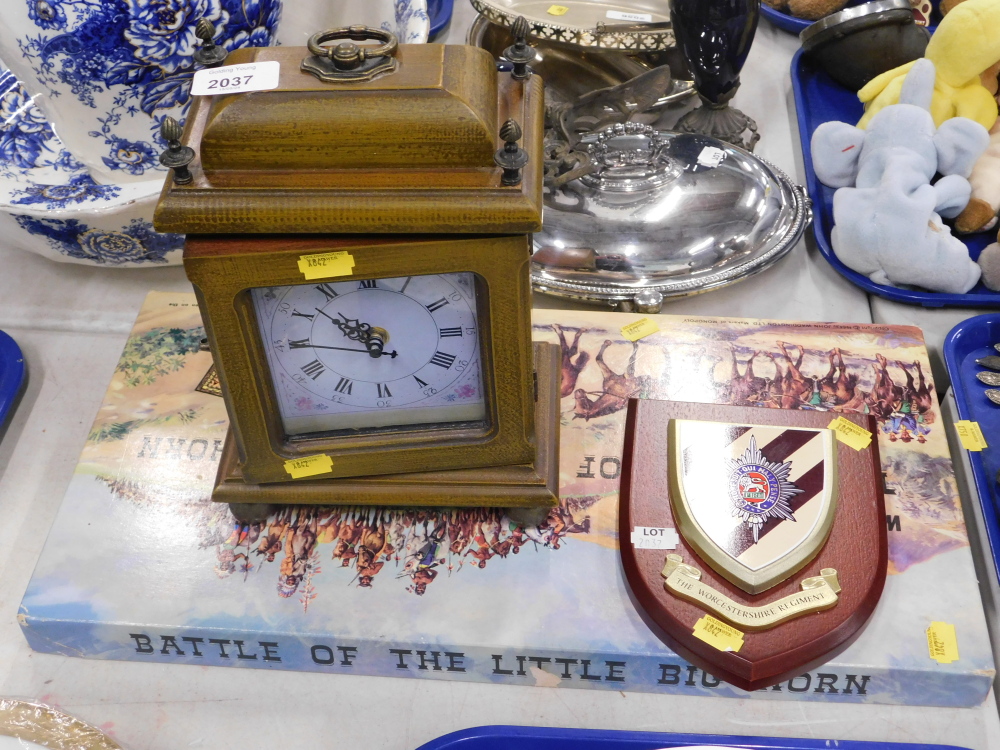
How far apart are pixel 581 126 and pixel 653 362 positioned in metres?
0.53

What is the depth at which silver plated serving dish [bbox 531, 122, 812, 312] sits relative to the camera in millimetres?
1403

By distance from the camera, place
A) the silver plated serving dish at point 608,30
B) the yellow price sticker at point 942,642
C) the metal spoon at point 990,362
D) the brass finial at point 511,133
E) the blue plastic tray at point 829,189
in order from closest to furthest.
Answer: the brass finial at point 511,133
the yellow price sticker at point 942,642
the metal spoon at point 990,362
the blue plastic tray at point 829,189
the silver plated serving dish at point 608,30

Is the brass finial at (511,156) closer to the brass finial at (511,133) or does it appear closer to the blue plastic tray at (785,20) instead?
the brass finial at (511,133)

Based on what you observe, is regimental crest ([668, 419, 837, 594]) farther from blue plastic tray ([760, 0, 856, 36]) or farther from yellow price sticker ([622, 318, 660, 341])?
blue plastic tray ([760, 0, 856, 36])

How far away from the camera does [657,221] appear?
145 centimetres

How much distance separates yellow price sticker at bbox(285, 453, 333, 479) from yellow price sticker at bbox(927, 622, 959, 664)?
0.66 m

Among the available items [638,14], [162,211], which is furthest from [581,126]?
[162,211]

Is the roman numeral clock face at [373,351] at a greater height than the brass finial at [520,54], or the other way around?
the brass finial at [520,54]

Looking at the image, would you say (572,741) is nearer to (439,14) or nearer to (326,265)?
(326,265)

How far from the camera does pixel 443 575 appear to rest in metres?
1.08

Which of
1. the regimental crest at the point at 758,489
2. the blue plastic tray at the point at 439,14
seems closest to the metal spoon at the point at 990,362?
the regimental crest at the point at 758,489

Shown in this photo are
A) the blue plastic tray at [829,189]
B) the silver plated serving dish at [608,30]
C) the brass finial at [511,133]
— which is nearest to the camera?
the brass finial at [511,133]

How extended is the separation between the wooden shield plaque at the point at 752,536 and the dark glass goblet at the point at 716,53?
73 cm

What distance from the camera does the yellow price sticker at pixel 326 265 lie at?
0.83m
